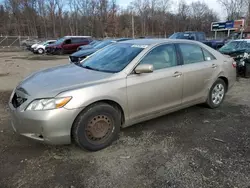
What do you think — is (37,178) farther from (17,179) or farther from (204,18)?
(204,18)

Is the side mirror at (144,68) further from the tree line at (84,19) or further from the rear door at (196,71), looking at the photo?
the tree line at (84,19)

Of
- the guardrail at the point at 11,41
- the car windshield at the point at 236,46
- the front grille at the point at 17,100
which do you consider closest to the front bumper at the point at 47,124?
the front grille at the point at 17,100

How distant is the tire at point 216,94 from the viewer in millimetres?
4586

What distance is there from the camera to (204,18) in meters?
72.7

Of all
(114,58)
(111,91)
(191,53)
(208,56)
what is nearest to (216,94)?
(208,56)

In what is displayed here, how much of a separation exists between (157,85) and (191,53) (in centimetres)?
A: 116

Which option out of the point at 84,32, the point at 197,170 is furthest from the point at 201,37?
the point at 84,32

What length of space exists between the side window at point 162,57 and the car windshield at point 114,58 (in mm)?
193

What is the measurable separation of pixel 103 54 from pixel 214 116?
8.16 ft

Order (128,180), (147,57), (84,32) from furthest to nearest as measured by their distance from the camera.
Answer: (84,32), (147,57), (128,180)

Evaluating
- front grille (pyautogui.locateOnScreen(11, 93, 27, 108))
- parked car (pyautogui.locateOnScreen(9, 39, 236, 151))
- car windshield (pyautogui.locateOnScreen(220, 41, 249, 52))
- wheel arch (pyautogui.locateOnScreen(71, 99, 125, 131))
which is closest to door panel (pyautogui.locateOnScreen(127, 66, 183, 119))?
parked car (pyautogui.locateOnScreen(9, 39, 236, 151))

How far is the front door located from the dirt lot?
459 mm

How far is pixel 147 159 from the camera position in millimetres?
2953

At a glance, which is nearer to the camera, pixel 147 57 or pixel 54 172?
pixel 54 172
